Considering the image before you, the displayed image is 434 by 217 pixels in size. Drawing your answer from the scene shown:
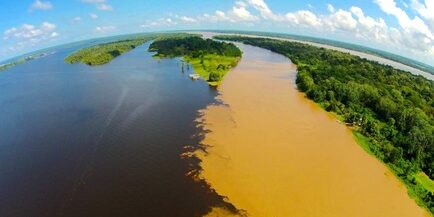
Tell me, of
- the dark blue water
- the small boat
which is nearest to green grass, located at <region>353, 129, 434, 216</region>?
the dark blue water

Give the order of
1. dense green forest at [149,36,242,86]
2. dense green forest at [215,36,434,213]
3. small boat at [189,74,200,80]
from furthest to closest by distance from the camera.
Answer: dense green forest at [149,36,242,86], small boat at [189,74,200,80], dense green forest at [215,36,434,213]

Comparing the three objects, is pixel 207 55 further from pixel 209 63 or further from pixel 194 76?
pixel 194 76

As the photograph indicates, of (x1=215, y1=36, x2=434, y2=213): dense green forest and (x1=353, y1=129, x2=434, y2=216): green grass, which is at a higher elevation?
(x1=215, y1=36, x2=434, y2=213): dense green forest

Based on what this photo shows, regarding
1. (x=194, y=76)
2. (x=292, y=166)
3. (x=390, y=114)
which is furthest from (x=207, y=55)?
(x=292, y=166)

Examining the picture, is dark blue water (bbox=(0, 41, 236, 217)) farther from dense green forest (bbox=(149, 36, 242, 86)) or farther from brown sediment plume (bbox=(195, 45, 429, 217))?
dense green forest (bbox=(149, 36, 242, 86))

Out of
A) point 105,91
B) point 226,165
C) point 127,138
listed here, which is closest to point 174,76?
point 105,91

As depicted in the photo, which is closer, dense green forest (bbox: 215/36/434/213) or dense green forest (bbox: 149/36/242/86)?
dense green forest (bbox: 215/36/434/213)

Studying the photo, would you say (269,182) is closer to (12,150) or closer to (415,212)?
(415,212)
